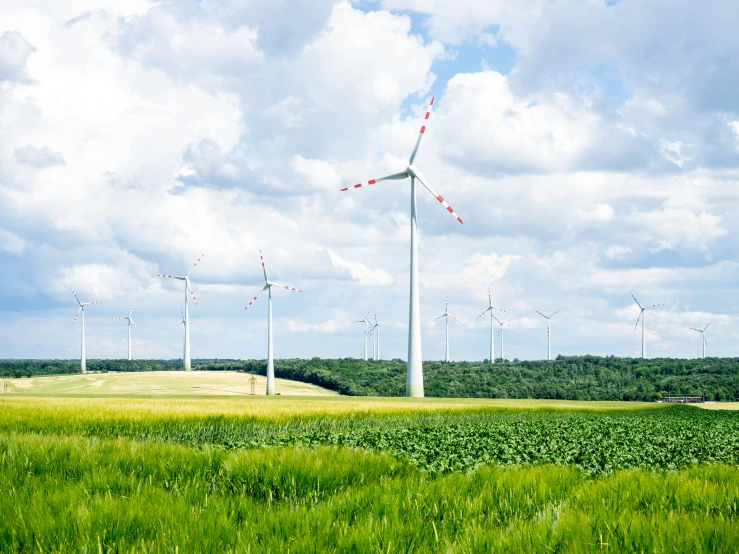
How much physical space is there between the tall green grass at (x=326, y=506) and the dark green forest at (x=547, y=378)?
121m

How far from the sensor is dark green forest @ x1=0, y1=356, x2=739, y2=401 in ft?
461

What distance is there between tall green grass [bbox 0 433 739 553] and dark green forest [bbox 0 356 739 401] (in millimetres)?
121344

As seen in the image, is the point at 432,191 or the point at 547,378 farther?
the point at 547,378

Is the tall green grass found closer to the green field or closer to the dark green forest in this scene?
the green field

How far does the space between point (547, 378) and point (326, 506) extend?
15199 centimetres

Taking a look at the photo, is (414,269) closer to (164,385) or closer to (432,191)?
(432,191)

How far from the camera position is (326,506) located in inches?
357

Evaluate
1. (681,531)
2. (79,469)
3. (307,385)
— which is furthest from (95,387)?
(681,531)

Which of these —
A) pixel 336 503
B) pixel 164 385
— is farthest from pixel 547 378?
pixel 336 503

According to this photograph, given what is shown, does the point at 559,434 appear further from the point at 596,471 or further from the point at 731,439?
the point at 596,471

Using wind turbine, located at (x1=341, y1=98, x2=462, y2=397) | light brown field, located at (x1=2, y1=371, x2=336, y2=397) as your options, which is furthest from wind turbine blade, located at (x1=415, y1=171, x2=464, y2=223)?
light brown field, located at (x1=2, y1=371, x2=336, y2=397)

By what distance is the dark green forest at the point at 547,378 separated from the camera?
140 metres

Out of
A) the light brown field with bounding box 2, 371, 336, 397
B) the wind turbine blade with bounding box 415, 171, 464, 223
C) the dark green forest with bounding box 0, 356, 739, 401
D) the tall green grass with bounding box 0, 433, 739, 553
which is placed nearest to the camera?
the tall green grass with bounding box 0, 433, 739, 553

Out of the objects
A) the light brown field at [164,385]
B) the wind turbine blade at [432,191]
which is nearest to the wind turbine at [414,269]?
the wind turbine blade at [432,191]
